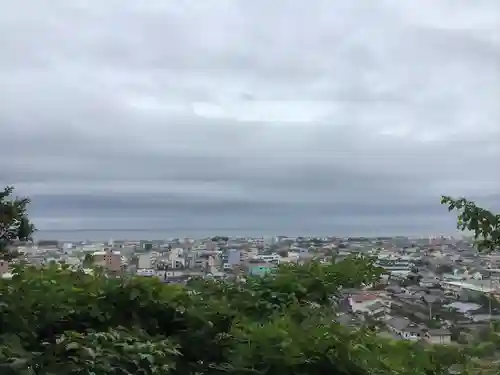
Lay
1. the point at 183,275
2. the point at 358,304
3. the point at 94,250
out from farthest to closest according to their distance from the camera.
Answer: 1. the point at 94,250
2. the point at 183,275
3. the point at 358,304

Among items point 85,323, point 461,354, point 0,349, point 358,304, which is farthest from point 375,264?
point 0,349

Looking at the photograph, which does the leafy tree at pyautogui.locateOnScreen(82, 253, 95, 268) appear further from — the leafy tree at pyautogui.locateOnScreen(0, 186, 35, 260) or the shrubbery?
the leafy tree at pyautogui.locateOnScreen(0, 186, 35, 260)

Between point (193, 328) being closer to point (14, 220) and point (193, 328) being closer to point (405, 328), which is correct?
point (405, 328)

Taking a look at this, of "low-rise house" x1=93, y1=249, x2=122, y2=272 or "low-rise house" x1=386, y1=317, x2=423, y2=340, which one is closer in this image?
"low-rise house" x1=386, y1=317, x2=423, y2=340

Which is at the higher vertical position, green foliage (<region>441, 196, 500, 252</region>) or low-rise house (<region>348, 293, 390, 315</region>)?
green foliage (<region>441, 196, 500, 252</region>)

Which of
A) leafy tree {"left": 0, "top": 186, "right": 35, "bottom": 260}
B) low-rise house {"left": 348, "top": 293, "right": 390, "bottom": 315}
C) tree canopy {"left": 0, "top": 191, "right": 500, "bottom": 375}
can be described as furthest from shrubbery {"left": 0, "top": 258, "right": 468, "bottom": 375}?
leafy tree {"left": 0, "top": 186, "right": 35, "bottom": 260}

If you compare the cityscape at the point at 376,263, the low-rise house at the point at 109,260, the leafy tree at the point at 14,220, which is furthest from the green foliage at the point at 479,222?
the leafy tree at the point at 14,220

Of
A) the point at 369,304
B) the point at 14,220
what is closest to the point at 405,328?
the point at 369,304

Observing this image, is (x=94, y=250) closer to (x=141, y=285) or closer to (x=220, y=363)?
(x=141, y=285)

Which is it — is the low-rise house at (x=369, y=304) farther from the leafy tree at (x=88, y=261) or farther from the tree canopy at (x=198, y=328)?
the leafy tree at (x=88, y=261)
